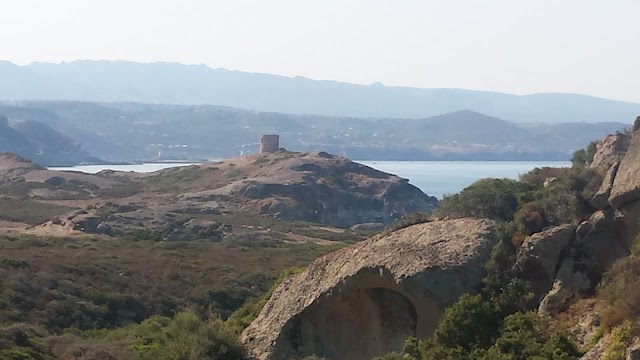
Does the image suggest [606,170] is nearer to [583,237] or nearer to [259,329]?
[583,237]

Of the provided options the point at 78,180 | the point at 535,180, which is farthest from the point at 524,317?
the point at 78,180

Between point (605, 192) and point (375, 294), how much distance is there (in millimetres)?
4194

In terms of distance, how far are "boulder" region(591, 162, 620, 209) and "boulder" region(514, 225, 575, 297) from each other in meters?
0.59

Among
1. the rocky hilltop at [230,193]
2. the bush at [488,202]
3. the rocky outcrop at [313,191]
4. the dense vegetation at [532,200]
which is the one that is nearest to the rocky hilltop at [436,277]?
the dense vegetation at [532,200]

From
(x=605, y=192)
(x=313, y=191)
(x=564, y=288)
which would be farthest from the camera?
(x=313, y=191)

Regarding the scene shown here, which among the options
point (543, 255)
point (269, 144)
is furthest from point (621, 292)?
point (269, 144)

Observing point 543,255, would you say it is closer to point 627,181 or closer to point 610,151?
point 627,181

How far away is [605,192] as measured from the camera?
15.3 m

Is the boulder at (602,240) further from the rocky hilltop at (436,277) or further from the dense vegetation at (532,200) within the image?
the dense vegetation at (532,200)

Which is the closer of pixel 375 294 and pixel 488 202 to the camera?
pixel 375 294

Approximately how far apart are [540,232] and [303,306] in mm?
4264

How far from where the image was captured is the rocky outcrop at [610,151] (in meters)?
16.6

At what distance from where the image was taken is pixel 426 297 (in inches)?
603

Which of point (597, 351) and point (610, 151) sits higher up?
point (610, 151)
